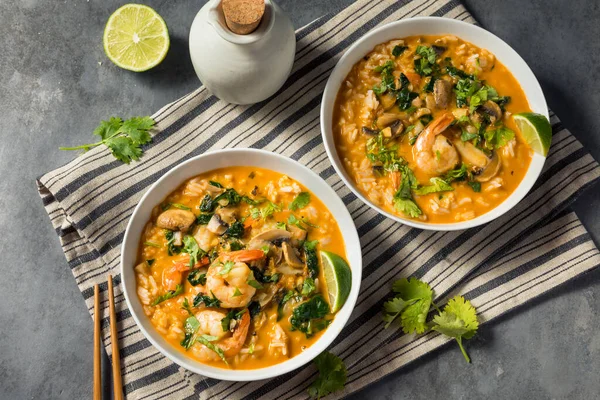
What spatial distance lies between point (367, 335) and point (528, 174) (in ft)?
5.46

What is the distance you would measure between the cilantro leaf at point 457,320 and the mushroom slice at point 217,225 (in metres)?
1.68

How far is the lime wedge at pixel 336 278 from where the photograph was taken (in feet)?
13.7

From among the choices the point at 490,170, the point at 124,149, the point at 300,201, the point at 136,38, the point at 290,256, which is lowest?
the point at 490,170

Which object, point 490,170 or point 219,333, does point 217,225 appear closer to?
point 219,333

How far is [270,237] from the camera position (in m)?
4.21

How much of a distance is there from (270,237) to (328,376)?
3.75 ft

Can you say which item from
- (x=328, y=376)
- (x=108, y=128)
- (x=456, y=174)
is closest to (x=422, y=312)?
(x=328, y=376)

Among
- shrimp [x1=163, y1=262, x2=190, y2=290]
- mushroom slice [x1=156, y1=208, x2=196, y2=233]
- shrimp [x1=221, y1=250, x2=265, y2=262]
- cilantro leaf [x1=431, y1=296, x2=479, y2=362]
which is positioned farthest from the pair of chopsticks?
cilantro leaf [x1=431, y1=296, x2=479, y2=362]

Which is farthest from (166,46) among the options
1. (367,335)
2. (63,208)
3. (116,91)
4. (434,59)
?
(367,335)

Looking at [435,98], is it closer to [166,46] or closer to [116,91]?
[166,46]

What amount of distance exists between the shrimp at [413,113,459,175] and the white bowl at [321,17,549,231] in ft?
1.31

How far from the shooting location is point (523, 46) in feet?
16.6

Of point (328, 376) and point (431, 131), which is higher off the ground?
point (431, 131)

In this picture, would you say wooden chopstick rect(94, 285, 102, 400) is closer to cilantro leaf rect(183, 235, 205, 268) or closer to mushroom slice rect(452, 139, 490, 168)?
cilantro leaf rect(183, 235, 205, 268)
